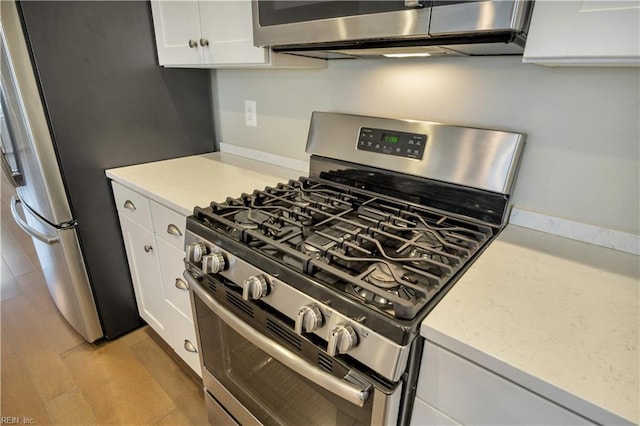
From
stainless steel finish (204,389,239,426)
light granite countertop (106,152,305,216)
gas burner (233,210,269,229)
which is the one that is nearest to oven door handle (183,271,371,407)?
gas burner (233,210,269,229)

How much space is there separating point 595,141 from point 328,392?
2.86 ft

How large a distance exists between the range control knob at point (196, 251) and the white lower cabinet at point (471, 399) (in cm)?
61

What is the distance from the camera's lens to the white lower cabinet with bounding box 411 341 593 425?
0.55 metres

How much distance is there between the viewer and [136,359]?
167 centimetres

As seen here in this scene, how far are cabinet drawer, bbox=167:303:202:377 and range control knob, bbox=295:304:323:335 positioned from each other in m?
0.81

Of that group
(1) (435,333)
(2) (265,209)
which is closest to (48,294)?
(2) (265,209)

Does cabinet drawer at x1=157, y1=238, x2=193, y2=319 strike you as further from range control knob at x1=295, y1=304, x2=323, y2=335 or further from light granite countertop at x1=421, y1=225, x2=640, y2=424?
light granite countertop at x1=421, y1=225, x2=640, y2=424

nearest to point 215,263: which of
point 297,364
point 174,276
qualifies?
point 297,364

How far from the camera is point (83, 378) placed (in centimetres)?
157

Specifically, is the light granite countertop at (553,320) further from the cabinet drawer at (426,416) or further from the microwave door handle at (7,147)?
the microwave door handle at (7,147)

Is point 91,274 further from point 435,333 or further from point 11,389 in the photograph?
point 435,333

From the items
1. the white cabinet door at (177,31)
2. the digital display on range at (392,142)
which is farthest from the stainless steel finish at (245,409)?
the white cabinet door at (177,31)

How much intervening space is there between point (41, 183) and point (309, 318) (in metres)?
1.32

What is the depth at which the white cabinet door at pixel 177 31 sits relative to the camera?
4.33 ft
